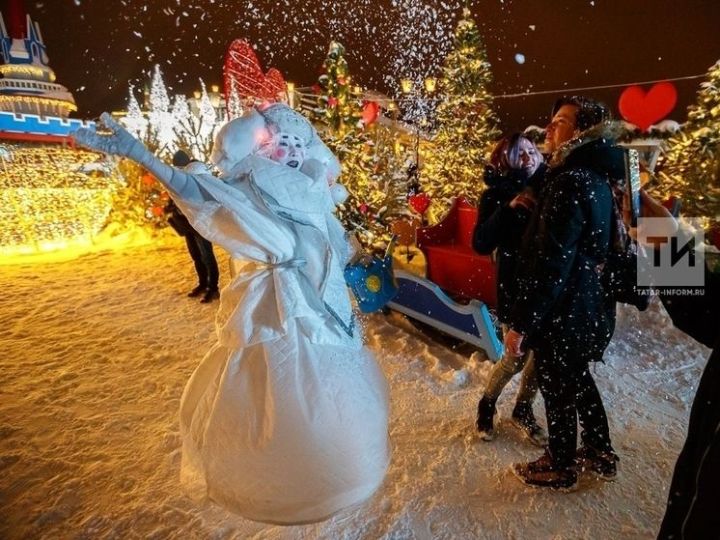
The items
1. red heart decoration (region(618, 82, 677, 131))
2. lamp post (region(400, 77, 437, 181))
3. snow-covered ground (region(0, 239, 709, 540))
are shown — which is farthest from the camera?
lamp post (region(400, 77, 437, 181))

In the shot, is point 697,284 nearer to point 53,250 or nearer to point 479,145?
point 479,145

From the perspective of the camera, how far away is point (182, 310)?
551cm

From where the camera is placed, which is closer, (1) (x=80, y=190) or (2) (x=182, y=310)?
(2) (x=182, y=310)

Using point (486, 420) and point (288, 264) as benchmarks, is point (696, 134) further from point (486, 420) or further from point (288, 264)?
point (288, 264)

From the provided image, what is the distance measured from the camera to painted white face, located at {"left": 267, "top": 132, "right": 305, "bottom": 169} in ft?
6.68

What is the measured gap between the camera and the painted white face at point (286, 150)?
80.2 inches

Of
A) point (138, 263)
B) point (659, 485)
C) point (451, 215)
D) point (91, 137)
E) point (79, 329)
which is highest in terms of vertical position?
point (91, 137)

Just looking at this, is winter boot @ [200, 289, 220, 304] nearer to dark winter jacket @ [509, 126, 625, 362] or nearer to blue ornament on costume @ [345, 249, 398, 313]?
blue ornament on costume @ [345, 249, 398, 313]

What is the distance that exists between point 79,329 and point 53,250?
5213 mm

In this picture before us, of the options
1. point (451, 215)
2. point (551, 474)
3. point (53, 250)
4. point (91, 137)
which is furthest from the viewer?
point (53, 250)

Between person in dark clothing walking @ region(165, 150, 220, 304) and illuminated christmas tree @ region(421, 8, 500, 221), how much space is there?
5.12 m

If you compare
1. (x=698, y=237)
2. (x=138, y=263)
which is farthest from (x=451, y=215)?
(x=138, y=263)

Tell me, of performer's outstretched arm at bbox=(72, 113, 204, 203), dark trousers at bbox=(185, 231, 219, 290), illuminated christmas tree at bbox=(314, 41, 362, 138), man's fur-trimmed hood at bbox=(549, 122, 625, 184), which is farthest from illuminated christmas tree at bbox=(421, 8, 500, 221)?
performer's outstretched arm at bbox=(72, 113, 204, 203)

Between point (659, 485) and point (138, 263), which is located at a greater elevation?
point (138, 263)
